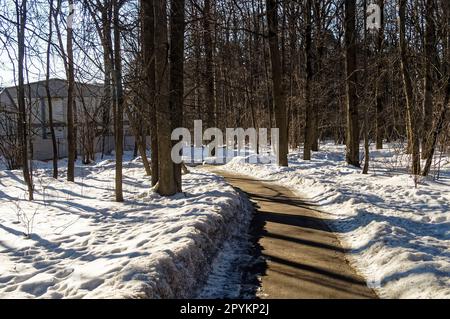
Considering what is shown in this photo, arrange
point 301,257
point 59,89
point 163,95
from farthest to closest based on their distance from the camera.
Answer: point 59,89 < point 163,95 < point 301,257

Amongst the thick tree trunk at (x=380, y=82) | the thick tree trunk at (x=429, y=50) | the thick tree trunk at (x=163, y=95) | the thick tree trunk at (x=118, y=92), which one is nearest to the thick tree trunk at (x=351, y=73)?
the thick tree trunk at (x=380, y=82)

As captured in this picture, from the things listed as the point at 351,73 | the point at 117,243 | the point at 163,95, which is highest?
the point at 351,73

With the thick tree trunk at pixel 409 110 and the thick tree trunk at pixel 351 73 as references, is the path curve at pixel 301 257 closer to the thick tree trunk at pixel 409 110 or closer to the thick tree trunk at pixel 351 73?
the thick tree trunk at pixel 409 110

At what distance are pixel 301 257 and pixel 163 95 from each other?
17.2 feet

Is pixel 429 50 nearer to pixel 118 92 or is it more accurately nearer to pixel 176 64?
pixel 176 64

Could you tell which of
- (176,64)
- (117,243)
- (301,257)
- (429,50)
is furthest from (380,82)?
(117,243)

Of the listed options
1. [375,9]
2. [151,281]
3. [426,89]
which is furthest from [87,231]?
[375,9]

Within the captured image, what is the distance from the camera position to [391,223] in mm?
7430

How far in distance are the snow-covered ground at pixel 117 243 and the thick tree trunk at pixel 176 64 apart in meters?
1.84

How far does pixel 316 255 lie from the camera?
254 inches

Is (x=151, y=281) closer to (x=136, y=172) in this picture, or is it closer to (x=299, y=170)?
(x=299, y=170)

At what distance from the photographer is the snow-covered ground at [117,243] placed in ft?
15.2
